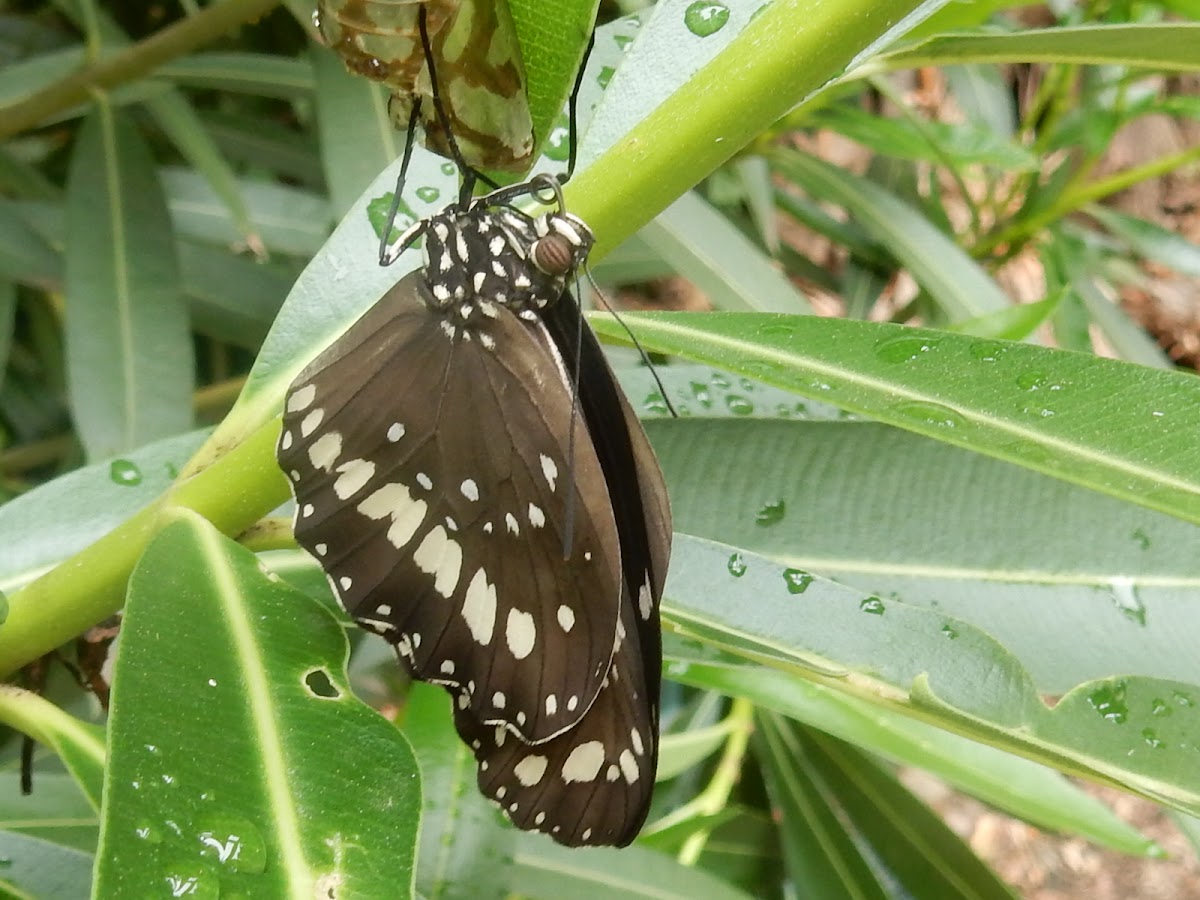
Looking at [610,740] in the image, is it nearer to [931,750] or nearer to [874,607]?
[874,607]

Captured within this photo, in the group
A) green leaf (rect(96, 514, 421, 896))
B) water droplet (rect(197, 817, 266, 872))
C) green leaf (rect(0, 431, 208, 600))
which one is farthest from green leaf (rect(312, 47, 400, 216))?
water droplet (rect(197, 817, 266, 872))

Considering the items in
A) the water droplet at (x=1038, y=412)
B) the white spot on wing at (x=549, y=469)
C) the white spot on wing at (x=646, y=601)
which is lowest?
the white spot on wing at (x=646, y=601)

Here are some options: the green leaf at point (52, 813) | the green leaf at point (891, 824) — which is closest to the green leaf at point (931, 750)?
the green leaf at point (891, 824)

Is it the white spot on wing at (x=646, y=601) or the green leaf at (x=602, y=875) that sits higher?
the white spot on wing at (x=646, y=601)

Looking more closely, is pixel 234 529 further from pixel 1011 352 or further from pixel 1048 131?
pixel 1048 131

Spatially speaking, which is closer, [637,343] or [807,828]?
[637,343]

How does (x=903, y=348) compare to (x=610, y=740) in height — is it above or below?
above

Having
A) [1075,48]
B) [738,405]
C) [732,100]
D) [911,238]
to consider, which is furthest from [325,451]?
[911,238]

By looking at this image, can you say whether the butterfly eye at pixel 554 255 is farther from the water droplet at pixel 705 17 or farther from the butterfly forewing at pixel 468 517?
the water droplet at pixel 705 17
